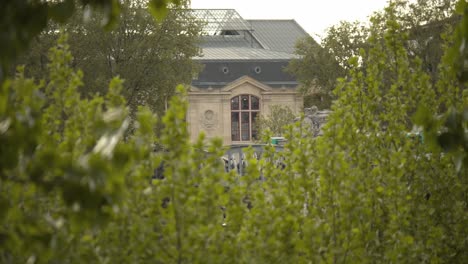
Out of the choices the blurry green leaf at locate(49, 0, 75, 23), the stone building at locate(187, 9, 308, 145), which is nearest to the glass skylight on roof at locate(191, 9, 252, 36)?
the stone building at locate(187, 9, 308, 145)

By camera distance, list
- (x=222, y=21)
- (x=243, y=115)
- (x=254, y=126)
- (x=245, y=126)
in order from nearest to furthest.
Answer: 1. (x=254, y=126)
2. (x=243, y=115)
3. (x=245, y=126)
4. (x=222, y=21)

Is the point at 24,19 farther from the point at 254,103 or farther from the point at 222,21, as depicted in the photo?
the point at 222,21

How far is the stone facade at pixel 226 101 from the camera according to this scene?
272 ft

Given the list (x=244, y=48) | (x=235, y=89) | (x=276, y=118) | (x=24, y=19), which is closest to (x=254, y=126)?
(x=235, y=89)

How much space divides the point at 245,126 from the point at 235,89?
3.53 m

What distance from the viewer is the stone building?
8312 cm

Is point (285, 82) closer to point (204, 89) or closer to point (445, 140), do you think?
point (204, 89)

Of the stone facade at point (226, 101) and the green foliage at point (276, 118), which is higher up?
the stone facade at point (226, 101)

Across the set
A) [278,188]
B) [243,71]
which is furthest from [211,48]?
[278,188]

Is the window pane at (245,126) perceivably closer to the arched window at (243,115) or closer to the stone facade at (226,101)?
the arched window at (243,115)

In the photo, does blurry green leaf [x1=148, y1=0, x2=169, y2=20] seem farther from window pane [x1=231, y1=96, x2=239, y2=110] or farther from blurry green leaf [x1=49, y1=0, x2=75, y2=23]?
window pane [x1=231, y1=96, x2=239, y2=110]

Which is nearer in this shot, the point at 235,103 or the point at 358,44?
the point at 358,44

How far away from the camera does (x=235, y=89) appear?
83750mm

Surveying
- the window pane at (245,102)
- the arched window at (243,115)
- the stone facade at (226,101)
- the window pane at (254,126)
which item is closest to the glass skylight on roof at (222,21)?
the stone facade at (226,101)
